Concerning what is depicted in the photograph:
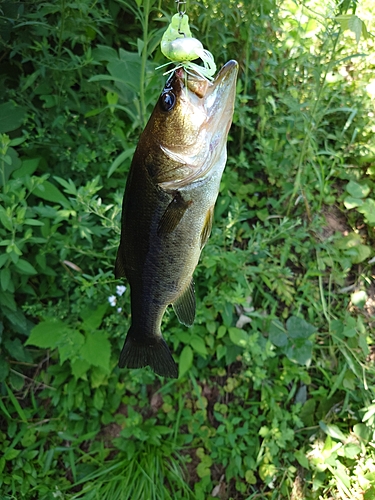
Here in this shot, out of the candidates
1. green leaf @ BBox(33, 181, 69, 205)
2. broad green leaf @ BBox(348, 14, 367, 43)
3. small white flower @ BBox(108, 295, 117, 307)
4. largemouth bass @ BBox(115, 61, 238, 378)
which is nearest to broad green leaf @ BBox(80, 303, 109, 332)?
small white flower @ BBox(108, 295, 117, 307)

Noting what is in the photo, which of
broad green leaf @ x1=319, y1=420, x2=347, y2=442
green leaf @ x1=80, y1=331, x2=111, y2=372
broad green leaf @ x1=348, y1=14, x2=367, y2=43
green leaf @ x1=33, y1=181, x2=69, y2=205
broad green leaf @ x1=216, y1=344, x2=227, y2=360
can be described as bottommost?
broad green leaf @ x1=319, y1=420, x2=347, y2=442

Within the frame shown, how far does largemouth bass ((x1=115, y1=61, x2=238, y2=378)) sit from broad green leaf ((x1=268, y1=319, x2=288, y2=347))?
123 centimetres

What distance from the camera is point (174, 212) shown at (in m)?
1.08

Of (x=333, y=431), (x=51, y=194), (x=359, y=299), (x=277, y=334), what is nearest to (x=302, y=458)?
(x=333, y=431)

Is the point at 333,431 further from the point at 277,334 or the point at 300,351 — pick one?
the point at 277,334

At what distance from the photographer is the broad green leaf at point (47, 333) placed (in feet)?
6.72

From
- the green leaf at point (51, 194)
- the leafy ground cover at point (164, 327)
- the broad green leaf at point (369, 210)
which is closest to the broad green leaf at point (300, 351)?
the leafy ground cover at point (164, 327)

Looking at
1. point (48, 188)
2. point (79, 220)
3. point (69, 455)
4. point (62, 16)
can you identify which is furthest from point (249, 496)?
point (62, 16)

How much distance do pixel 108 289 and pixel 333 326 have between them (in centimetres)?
140

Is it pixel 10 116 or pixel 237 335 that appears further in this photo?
pixel 237 335

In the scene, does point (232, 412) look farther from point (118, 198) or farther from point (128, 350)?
point (118, 198)

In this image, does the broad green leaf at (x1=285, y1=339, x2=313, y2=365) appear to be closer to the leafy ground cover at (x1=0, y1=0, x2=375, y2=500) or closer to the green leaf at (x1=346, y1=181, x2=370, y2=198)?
the leafy ground cover at (x1=0, y1=0, x2=375, y2=500)

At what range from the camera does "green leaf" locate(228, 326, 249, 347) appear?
2241 millimetres

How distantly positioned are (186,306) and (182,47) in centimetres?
77
